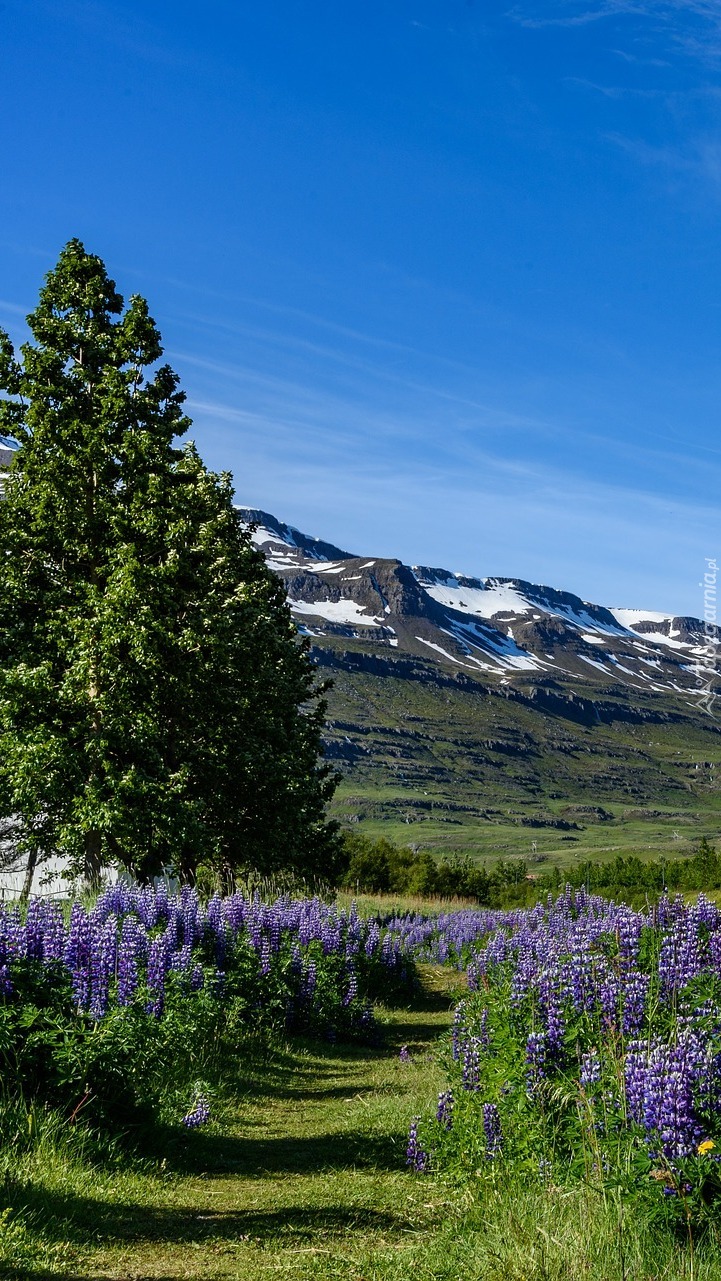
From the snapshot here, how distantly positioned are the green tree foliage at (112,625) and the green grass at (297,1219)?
37.5 ft

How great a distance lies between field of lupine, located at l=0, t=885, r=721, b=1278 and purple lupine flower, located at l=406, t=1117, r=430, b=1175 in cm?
2

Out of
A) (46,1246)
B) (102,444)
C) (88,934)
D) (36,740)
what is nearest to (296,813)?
(36,740)

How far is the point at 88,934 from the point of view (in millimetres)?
9461

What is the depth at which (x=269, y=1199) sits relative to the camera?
7812 mm

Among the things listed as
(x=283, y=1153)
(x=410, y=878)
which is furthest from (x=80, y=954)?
(x=410, y=878)

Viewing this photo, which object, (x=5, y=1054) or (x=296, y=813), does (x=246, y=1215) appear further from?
(x=296, y=813)

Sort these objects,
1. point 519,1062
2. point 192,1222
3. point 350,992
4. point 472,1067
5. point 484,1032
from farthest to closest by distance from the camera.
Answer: point 350,992, point 484,1032, point 472,1067, point 519,1062, point 192,1222

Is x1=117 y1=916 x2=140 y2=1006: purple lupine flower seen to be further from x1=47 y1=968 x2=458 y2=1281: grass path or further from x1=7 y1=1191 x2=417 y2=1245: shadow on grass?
x1=7 y1=1191 x2=417 y2=1245: shadow on grass

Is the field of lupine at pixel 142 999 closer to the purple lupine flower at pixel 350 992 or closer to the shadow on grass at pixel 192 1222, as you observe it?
the purple lupine flower at pixel 350 992

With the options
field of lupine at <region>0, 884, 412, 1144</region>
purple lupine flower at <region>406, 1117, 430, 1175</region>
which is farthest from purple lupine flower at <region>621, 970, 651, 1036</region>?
field of lupine at <region>0, 884, 412, 1144</region>

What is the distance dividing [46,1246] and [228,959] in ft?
29.4

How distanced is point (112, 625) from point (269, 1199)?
14184mm

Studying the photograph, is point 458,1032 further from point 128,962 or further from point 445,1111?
point 128,962

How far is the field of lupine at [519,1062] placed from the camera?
5668 mm
